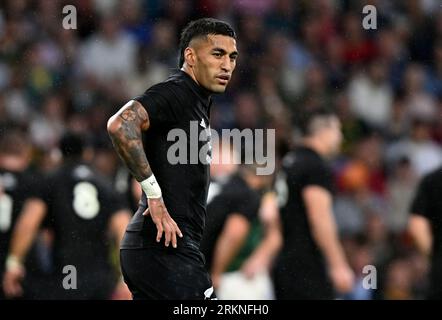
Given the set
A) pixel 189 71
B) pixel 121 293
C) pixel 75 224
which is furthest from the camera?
pixel 121 293

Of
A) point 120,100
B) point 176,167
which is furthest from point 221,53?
point 120,100

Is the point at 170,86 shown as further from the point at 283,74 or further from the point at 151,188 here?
the point at 283,74

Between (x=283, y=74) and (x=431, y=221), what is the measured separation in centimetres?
518

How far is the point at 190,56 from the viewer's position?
5.28 metres

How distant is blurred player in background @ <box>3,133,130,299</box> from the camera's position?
7613 millimetres

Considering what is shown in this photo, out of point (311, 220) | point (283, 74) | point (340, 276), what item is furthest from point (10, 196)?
point (283, 74)

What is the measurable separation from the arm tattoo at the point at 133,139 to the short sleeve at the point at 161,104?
0.04 metres

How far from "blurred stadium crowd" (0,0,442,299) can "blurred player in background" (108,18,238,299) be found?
5205 millimetres

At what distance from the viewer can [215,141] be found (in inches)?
342

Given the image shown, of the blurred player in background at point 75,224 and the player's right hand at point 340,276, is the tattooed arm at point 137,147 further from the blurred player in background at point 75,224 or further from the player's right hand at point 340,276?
the blurred player in background at point 75,224

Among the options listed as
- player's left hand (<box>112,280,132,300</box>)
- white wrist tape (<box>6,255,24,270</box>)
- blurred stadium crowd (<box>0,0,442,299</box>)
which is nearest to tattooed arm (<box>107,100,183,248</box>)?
player's left hand (<box>112,280,132,300</box>)

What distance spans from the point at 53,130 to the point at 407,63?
426cm

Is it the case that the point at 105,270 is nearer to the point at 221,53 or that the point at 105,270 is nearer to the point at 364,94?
the point at 221,53

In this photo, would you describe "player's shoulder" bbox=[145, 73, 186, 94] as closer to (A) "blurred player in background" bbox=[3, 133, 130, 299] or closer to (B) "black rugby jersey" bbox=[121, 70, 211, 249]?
(B) "black rugby jersey" bbox=[121, 70, 211, 249]
